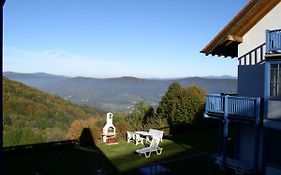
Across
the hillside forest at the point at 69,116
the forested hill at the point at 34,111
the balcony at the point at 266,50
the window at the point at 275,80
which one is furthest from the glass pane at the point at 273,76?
the forested hill at the point at 34,111

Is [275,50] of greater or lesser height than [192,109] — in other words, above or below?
above

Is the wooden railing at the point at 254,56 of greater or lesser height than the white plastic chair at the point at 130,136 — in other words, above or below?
above

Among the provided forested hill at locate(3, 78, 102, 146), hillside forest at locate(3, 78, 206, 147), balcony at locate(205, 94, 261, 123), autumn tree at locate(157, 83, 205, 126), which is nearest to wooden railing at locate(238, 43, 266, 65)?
balcony at locate(205, 94, 261, 123)

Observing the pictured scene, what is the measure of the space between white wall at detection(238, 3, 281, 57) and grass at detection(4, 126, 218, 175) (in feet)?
19.9

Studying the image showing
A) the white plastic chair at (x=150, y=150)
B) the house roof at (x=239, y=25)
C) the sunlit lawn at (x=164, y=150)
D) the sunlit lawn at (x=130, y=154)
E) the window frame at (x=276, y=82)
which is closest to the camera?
the window frame at (x=276, y=82)

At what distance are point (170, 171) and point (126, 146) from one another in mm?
6330

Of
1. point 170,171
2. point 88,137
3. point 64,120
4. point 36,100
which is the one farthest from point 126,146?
point 36,100

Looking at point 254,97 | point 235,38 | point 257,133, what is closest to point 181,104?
point 235,38

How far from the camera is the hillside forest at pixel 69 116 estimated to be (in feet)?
96.6

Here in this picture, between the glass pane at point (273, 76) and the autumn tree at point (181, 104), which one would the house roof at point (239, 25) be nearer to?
the glass pane at point (273, 76)

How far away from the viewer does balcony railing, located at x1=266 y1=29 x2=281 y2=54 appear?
1369 cm

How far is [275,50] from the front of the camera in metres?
13.7

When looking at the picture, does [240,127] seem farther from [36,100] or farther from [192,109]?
[36,100]

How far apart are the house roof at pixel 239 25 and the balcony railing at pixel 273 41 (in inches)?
81.1
